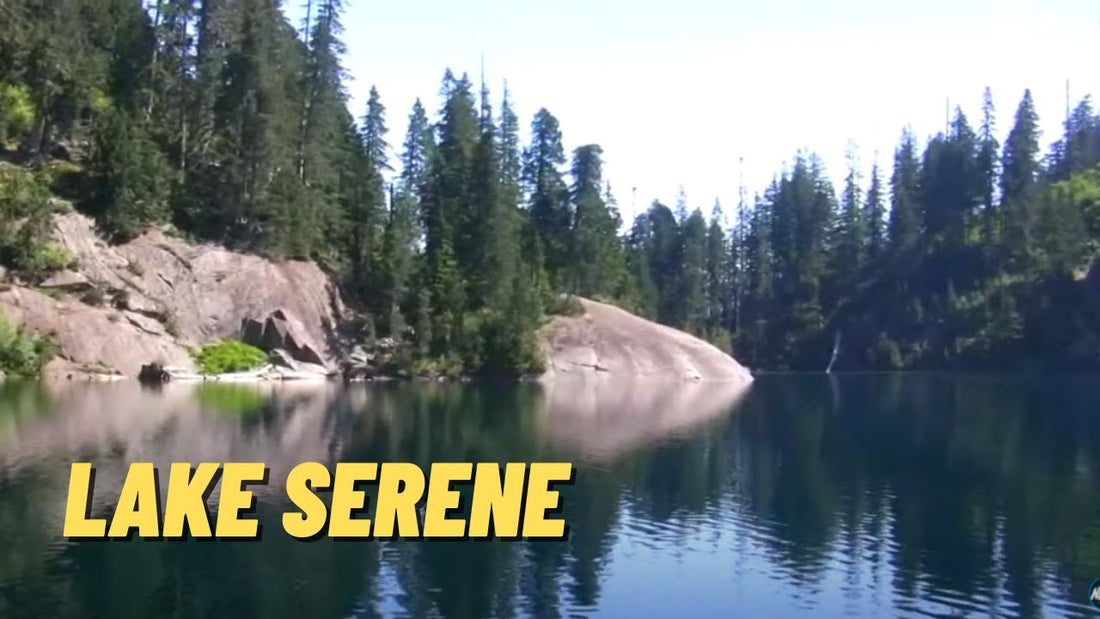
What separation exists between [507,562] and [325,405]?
39.7 metres

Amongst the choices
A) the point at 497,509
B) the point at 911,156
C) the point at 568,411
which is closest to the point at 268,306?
the point at 568,411

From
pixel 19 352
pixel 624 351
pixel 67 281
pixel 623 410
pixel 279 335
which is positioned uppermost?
pixel 67 281

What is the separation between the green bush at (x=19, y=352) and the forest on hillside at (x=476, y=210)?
6830mm

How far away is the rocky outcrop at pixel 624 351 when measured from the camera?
10156 centimetres

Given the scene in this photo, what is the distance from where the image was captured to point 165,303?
8338 cm

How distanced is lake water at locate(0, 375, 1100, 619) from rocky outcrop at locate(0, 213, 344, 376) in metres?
7.09

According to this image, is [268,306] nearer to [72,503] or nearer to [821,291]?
[72,503]

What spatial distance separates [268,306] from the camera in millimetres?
88062

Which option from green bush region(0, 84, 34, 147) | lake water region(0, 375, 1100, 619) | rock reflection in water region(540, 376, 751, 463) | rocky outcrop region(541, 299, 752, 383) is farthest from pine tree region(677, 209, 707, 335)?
green bush region(0, 84, 34, 147)

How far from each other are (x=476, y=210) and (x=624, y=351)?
1812cm

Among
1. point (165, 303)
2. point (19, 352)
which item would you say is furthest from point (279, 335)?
point (19, 352)

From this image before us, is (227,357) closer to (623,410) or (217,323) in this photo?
(217,323)

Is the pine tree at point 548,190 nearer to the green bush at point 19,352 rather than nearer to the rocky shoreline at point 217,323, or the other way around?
the rocky shoreline at point 217,323

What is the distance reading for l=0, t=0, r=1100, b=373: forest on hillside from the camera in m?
84.8
